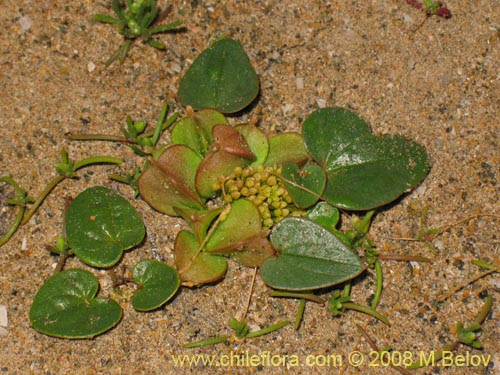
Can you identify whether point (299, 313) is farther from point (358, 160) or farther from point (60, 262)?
point (60, 262)

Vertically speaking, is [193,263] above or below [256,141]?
below

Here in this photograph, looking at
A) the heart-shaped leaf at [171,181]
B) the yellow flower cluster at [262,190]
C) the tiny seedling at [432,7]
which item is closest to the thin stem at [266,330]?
the yellow flower cluster at [262,190]

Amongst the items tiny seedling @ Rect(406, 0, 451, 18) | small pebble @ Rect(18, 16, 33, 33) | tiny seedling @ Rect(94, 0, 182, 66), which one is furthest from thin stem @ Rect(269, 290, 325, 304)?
small pebble @ Rect(18, 16, 33, 33)

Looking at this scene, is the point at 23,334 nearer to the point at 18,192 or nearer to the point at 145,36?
the point at 18,192

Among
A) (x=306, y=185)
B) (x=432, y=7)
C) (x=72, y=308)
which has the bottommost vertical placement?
(x=72, y=308)

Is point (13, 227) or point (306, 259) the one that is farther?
point (13, 227)

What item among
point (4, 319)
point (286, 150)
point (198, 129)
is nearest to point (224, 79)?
point (198, 129)

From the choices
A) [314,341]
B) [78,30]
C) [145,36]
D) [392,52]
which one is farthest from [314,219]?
[78,30]

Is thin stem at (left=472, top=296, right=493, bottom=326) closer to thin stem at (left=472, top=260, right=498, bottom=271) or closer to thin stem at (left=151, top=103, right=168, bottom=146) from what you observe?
thin stem at (left=472, top=260, right=498, bottom=271)
